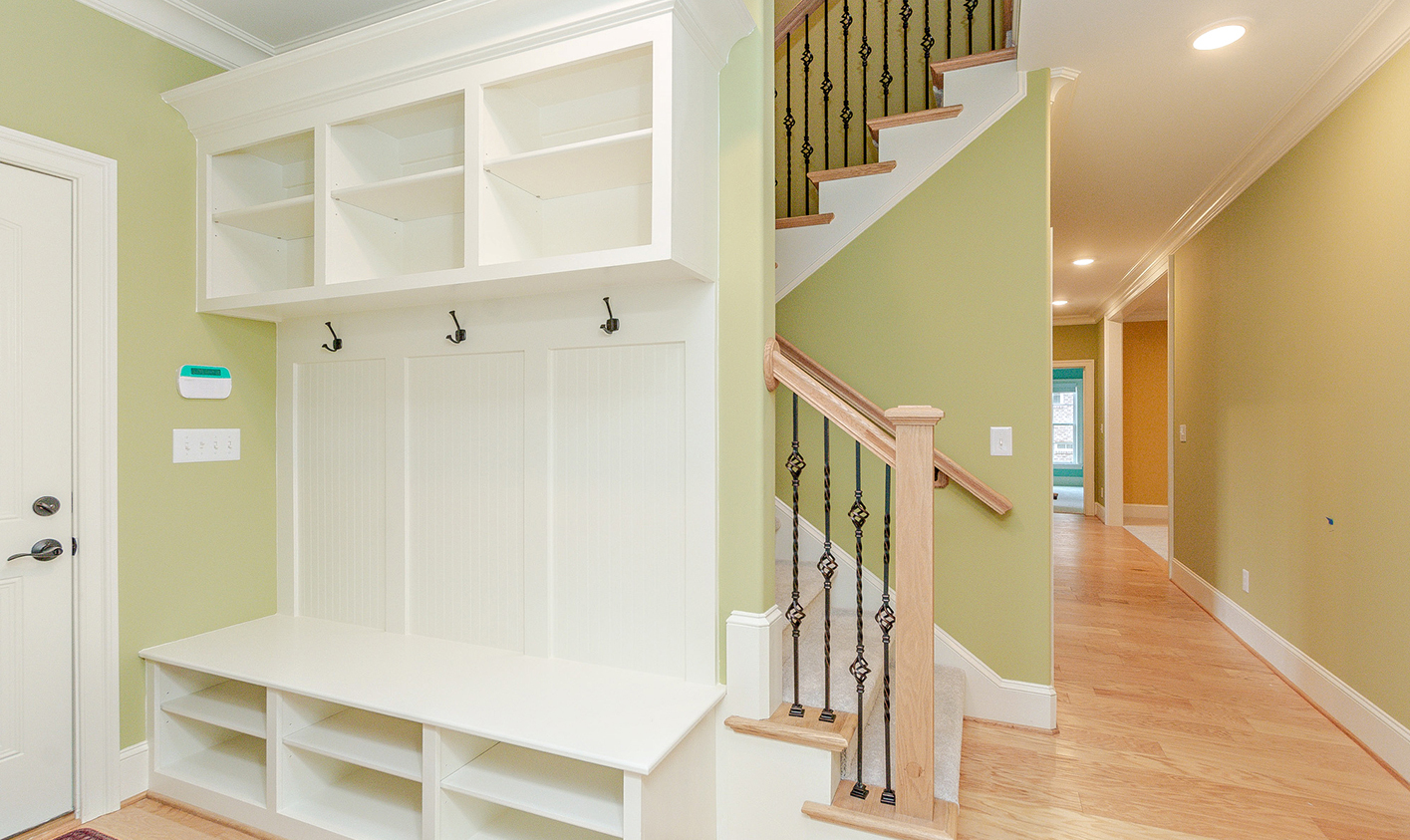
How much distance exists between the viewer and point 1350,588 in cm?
264

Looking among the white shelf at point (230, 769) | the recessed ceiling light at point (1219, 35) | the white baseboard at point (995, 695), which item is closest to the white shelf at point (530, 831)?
the white shelf at point (230, 769)

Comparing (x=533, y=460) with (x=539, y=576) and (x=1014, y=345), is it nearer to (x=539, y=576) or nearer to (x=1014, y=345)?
(x=539, y=576)

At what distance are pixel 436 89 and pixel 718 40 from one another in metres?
0.84

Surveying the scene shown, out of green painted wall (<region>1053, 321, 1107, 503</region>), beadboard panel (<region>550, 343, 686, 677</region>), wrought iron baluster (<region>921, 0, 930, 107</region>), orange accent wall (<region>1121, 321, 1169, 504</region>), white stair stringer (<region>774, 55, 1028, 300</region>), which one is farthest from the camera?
green painted wall (<region>1053, 321, 1107, 503</region>)

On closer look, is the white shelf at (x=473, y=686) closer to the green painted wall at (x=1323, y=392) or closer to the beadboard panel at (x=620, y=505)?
the beadboard panel at (x=620, y=505)

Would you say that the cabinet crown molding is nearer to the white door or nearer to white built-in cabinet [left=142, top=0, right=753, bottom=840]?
white built-in cabinet [left=142, top=0, right=753, bottom=840]

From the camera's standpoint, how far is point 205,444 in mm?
2436

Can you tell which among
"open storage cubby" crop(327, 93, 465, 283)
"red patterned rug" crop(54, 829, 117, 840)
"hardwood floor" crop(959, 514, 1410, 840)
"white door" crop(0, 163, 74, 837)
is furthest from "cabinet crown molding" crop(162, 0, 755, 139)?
"hardwood floor" crop(959, 514, 1410, 840)

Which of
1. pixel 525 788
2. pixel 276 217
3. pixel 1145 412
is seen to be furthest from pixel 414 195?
pixel 1145 412

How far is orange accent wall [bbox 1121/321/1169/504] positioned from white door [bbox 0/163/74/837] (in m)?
9.06

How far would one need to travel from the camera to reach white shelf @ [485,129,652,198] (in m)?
1.78

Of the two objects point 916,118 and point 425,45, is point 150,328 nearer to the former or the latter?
point 425,45

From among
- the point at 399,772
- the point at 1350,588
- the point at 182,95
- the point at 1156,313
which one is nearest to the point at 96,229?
the point at 182,95

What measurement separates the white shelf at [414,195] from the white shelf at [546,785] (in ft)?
5.54
